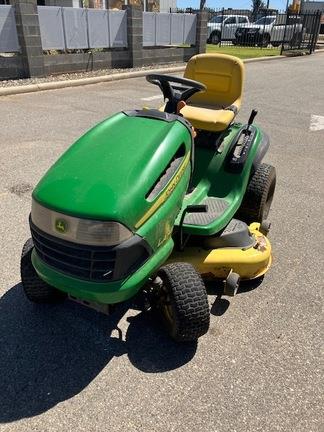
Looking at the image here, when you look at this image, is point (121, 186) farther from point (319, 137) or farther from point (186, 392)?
point (319, 137)

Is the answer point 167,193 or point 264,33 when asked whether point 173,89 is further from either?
point 264,33

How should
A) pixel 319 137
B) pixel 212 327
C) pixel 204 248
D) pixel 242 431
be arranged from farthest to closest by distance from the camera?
pixel 319 137 < pixel 204 248 < pixel 212 327 < pixel 242 431

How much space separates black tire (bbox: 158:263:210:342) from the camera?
2.22 metres

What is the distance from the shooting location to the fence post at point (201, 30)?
14.6 meters

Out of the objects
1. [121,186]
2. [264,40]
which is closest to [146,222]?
[121,186]

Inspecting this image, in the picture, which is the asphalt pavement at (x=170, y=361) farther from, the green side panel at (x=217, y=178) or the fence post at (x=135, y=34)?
the fence post at (x=135, y=34)

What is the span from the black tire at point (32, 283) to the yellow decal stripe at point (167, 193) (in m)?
0.84

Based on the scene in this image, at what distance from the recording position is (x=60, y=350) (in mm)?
2367

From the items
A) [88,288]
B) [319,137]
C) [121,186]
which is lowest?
[319,137]

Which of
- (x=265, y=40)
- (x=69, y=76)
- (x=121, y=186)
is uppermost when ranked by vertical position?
(x=121, y=186)

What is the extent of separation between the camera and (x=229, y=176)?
314cm

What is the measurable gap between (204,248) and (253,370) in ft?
2.72

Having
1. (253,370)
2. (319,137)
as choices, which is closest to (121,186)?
(253,370)

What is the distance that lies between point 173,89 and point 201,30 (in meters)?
13.3
